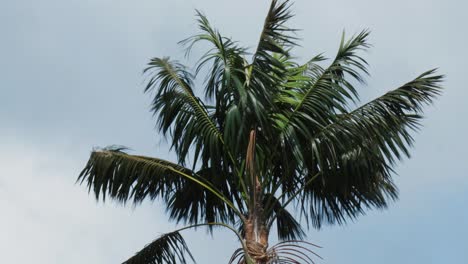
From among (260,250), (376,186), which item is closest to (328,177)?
(376,186)

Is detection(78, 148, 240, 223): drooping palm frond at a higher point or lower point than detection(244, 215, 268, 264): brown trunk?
higher

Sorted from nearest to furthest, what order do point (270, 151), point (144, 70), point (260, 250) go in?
point (260, 250) → point (270, 151) → point (144, 70)

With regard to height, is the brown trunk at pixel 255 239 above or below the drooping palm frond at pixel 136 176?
below

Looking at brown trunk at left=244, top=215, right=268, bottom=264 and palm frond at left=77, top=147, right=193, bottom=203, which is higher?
palm frond at left=77, top=147, right=193, bottom=203

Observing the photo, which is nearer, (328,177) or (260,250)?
(260,250)

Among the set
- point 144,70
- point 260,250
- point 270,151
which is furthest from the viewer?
point 144,70

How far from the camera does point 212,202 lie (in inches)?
690

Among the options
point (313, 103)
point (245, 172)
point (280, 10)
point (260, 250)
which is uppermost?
point (280, 10)

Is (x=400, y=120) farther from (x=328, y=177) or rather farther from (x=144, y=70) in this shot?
(x=144, y=70)

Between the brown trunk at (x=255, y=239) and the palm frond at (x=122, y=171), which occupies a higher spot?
the palm frond at (x=122, y=171)

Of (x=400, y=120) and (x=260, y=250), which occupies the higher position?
(x=400, y=120)

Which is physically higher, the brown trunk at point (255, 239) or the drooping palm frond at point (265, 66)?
the drooping palm frond at point (265, 66)

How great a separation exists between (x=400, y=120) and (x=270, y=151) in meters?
2.14

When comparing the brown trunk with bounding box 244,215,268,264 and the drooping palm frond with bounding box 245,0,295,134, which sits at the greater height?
the drooping palm frond with bounding box 245,0,295,134
